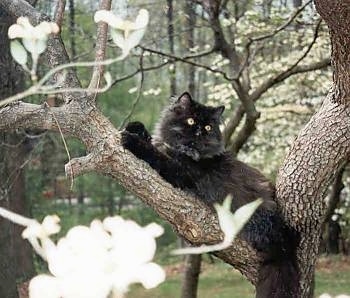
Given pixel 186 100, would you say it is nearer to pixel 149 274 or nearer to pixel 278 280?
pixel 278 280

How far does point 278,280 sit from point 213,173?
71 cm

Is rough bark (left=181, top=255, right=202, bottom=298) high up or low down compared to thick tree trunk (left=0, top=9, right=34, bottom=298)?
down

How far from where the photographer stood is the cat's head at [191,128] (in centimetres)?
392

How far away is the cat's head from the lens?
3924 mm

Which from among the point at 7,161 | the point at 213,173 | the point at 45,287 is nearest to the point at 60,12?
the point at 213,173

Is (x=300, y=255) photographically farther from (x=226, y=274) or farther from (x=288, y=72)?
(x=226, y=274)

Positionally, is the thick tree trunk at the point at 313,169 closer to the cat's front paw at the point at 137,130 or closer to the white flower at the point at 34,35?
the cat's front paw at the point at 137,130

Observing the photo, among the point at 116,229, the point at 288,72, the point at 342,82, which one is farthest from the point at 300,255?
the point at 288,72

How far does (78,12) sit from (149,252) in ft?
28.0

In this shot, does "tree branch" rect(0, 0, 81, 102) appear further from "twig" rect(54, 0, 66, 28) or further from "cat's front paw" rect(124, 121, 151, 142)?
"cat's front paw" rect(124, 121, 151, 142)

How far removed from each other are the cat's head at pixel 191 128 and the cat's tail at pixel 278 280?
76 cm

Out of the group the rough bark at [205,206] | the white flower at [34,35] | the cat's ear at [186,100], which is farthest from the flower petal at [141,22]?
the cat's ear at [186,100]

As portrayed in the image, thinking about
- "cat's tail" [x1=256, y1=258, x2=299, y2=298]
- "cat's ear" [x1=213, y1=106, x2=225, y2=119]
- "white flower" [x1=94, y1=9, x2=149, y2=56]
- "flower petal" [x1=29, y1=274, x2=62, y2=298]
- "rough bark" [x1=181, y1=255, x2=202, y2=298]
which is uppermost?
"white flower" [x1=94, y1=9, x2=149, y2=56]

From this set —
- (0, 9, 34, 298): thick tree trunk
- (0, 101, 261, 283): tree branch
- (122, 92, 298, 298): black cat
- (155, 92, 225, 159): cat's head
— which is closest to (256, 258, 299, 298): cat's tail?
(122, 92, 298, 298): black cat
